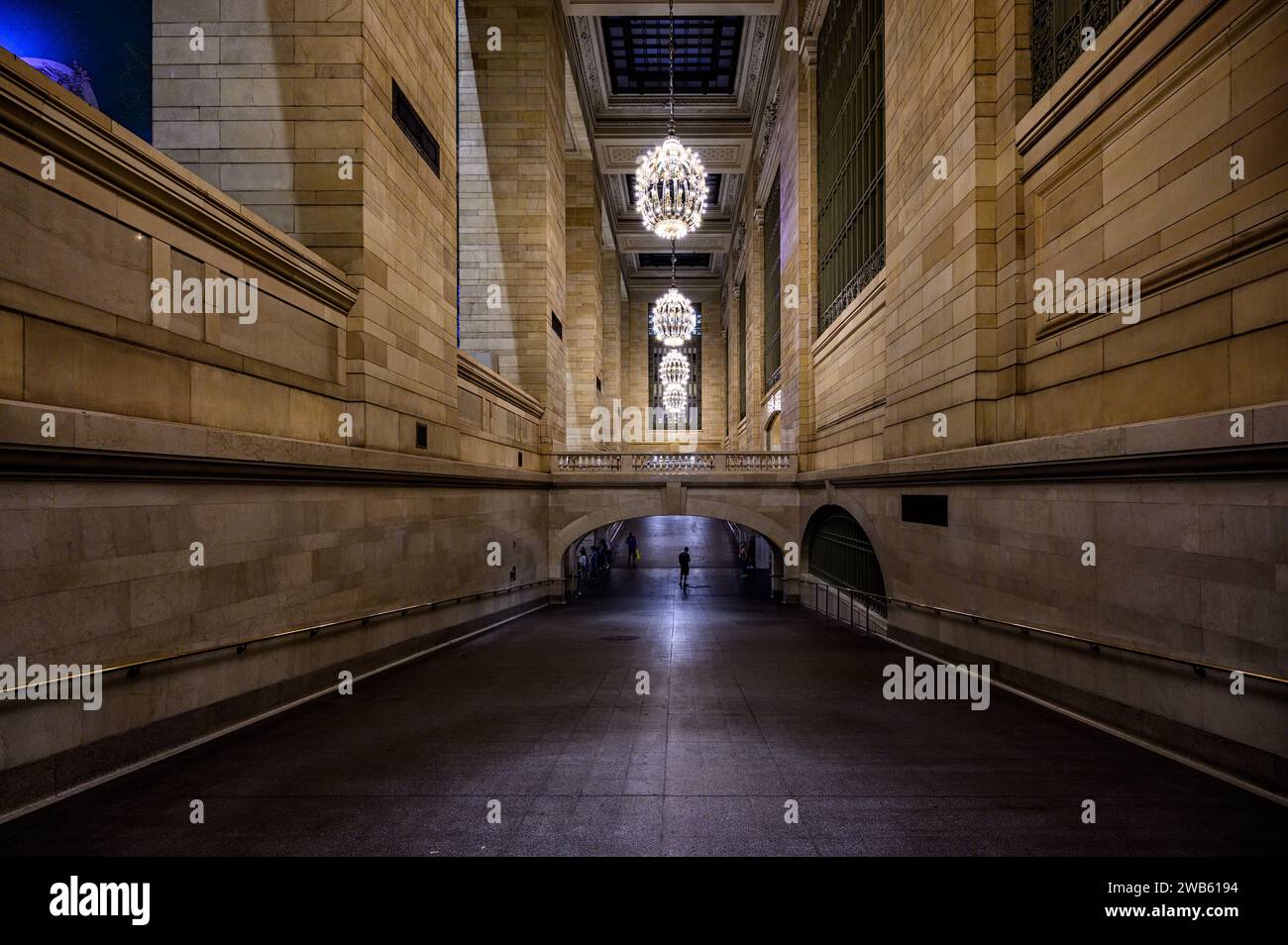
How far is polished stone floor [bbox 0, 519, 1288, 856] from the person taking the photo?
3805mm

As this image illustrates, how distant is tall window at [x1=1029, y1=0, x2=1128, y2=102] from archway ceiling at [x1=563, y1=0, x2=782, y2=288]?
1528cm

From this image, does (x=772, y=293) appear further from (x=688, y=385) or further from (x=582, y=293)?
(x=688, y=385)

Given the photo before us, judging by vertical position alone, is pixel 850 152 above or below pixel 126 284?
above

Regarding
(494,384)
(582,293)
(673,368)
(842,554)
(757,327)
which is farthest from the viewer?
(673,368)

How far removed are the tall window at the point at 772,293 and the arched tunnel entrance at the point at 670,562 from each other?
689cm

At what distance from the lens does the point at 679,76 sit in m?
25.0

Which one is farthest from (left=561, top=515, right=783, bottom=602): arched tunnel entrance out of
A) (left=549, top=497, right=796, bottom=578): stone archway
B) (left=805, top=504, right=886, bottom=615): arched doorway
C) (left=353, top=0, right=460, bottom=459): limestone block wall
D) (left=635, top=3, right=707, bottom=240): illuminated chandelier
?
(left=635, top=3, right=707, bottom=240): illuminated chandelier

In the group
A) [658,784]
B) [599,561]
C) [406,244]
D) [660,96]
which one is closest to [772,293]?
[660,96]

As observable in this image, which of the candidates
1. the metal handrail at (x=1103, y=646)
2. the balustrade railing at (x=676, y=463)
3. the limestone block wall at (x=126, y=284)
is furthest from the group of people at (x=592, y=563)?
the limestone block wall at (x=126, y=284)

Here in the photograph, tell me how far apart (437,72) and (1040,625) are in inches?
509

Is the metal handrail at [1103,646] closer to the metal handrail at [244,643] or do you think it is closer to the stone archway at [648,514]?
the metal handrail at [244,643]

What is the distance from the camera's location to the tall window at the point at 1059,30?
623 cm

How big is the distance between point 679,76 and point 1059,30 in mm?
21738

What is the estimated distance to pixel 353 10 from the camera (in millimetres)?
8148
